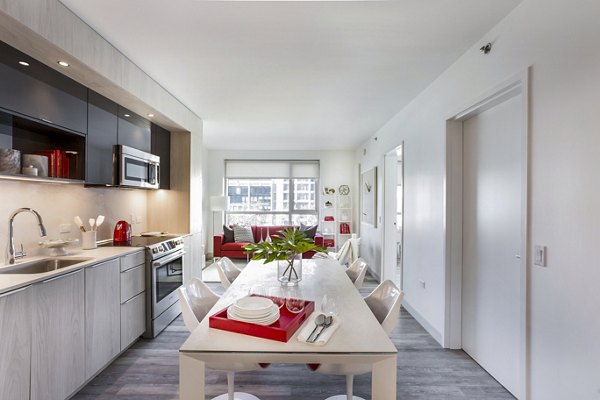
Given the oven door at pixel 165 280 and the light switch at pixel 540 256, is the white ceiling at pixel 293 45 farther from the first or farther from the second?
the oven door at pixel 165 280

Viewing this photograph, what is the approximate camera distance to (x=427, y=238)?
3.20m

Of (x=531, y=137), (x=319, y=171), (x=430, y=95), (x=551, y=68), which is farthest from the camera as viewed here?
(x=319, y=171)

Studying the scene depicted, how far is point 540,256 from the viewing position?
1714 mm

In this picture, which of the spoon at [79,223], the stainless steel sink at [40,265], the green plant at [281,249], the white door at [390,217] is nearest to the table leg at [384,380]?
the green plant at [281,249]

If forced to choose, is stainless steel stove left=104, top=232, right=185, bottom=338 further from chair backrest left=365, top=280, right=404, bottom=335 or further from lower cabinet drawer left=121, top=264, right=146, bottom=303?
chair backrest left=365, top=280, right=404, bottom=335

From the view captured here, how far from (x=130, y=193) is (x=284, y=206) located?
13.6ft

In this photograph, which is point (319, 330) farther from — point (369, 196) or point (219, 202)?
point (219, 202)

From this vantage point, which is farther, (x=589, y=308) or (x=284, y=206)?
(x=284, y=206)

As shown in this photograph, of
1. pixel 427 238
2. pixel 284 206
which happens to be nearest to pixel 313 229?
pixel 284 206

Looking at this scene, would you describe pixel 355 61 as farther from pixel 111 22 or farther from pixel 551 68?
Answer: pixel 111 22

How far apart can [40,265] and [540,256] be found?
3.30 meters

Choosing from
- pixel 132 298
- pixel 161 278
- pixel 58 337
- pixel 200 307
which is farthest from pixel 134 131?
pixel 200 307

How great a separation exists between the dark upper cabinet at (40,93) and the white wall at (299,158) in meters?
4.84

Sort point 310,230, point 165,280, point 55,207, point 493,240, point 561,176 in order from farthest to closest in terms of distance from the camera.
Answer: point 310,230
point 165,280
point 55,207
point 493,240
point 561,176
